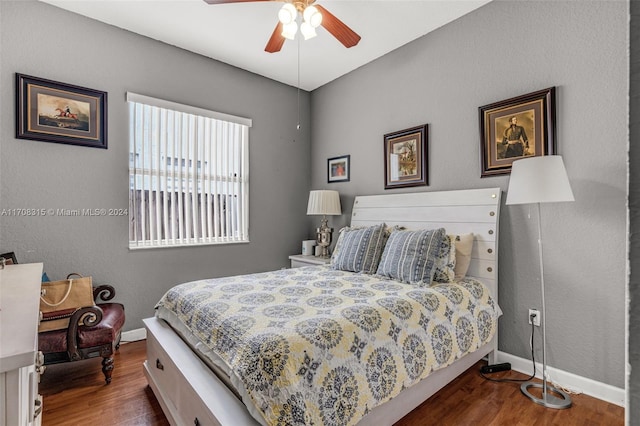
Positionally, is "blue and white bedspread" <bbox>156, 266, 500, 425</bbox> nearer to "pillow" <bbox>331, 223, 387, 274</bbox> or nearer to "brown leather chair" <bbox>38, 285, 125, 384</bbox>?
"pillow" <bbox>331, 223, 387, 274</bbox>

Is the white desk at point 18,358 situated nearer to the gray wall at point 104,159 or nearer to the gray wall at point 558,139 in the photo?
the gray wall at point 104,159

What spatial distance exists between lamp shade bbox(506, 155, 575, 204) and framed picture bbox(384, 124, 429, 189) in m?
1.02

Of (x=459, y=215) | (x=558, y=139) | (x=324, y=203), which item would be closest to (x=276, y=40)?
(x=324, y=203)

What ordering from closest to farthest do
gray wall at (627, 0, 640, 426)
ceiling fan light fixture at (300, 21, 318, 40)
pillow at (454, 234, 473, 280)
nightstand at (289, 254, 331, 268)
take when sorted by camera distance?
gray wall at (627, 0, 640, 426) < ceiling fan light fixture at (300, 21, 318, 40) < pillow at (454, 234, 473, 280) < nightstand at (289, 254, 331, 268)

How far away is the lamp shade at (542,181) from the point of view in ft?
6.45

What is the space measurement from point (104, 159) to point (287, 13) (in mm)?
2131

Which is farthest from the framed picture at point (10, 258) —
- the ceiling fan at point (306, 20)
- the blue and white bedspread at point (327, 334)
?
the ceiling fan at point (306, 20)

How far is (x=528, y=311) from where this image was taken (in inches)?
93.4

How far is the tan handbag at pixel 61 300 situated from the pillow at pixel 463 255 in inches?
109

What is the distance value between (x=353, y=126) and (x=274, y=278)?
223 cm

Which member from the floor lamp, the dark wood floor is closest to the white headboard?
the floor lamp

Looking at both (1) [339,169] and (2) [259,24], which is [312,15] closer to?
(2) [259,24]

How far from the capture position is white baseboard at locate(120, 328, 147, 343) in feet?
9.69

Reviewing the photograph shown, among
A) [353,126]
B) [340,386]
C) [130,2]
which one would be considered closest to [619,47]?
[353,126]
